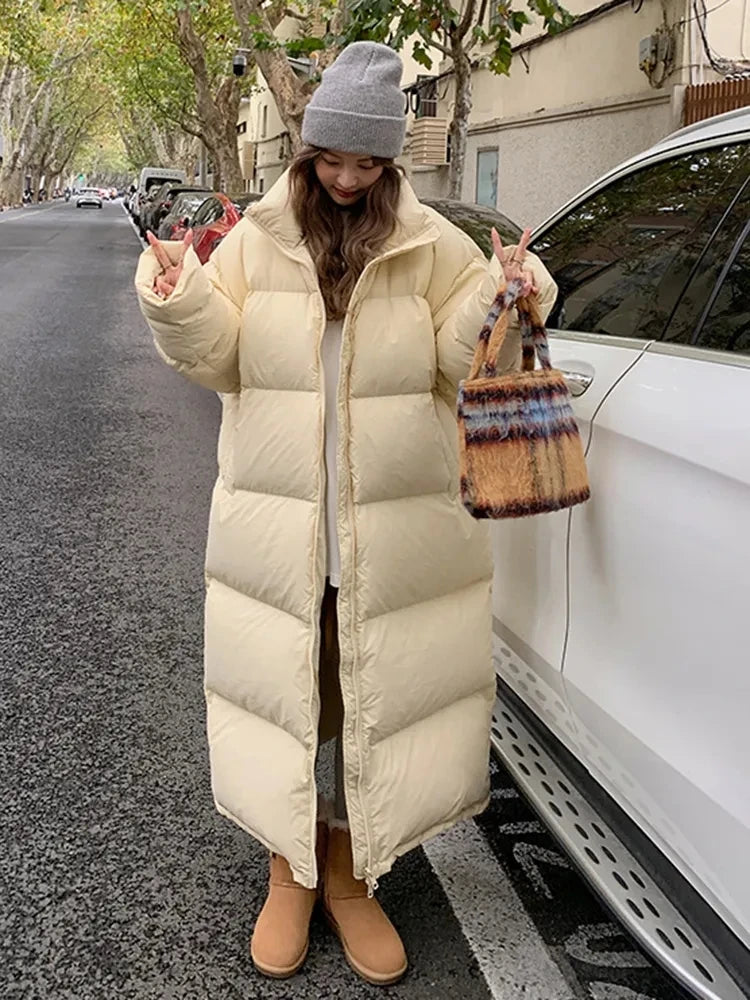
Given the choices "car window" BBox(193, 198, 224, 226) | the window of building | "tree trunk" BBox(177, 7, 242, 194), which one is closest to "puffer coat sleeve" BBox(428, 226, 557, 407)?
"car window" BBox(193, 198, 224, 226)

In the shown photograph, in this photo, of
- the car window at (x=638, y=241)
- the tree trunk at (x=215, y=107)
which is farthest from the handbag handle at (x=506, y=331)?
the tree trunk at (x=215, y=107)

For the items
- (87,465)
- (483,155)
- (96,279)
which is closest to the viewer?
(87,465)

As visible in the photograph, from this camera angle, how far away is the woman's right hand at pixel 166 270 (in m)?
2.03

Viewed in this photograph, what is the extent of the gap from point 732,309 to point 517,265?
433 mm

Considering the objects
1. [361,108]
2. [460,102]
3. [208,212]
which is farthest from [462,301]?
[208,212]

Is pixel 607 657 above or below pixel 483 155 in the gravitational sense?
below

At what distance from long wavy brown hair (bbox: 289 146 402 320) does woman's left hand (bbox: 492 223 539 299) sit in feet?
0.73

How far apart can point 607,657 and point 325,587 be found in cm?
58

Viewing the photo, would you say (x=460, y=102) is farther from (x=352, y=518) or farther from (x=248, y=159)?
(x=248, y=159)

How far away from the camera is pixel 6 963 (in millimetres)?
2287

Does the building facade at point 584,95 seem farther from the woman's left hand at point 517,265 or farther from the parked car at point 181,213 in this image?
the woman's left hand at point 517,265

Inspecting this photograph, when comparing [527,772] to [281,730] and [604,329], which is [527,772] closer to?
[281,730]

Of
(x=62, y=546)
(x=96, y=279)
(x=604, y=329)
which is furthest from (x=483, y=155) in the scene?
(x=604, y=329)

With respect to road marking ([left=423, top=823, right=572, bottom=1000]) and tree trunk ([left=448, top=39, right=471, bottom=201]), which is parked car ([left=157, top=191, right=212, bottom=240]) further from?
road marking ([left=423, top=823, right=572, bottom=1000])
